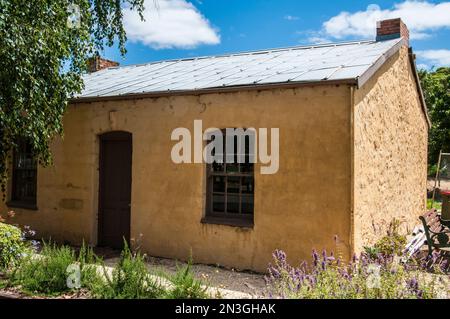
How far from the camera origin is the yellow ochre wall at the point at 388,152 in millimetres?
7101

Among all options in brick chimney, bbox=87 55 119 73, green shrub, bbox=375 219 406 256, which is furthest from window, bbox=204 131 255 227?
brick chimney, bbox=87 55 119 73

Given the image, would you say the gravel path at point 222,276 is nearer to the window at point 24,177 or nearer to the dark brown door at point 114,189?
the dark brown door at point 114,189

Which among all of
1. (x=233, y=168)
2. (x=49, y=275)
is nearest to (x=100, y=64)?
(x=233, y=168)

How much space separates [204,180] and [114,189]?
→ 7.99 feet

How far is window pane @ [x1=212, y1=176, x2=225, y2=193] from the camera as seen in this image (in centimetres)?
810

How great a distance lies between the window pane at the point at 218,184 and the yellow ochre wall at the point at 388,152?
8.40 ft

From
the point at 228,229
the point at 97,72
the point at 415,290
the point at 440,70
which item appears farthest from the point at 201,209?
the point at 440,70

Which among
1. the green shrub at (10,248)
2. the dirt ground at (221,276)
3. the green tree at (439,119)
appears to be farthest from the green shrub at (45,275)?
the green tree at (439,119)

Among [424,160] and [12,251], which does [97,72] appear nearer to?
[12,251]

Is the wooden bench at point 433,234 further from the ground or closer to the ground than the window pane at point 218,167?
closer to the ground

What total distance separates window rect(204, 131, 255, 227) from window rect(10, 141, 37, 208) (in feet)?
17.0

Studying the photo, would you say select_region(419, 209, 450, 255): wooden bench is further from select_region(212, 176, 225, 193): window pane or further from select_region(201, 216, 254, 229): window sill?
select_region(212, 176, 225, 193): window pane

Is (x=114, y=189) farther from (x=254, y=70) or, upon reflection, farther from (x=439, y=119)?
(x=439, y=119)
